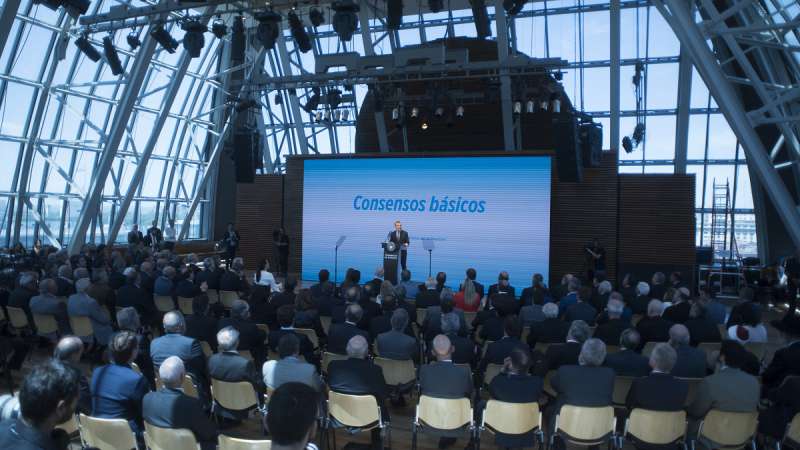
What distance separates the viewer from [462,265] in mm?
13570

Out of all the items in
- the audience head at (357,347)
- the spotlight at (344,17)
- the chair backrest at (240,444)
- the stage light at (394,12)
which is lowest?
the chair backrest at (240,444)

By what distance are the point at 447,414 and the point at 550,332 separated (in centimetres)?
207

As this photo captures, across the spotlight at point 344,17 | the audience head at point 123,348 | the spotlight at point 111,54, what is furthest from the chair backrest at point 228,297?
the spotlight at point 111,54

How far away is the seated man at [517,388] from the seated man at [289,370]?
1.30m

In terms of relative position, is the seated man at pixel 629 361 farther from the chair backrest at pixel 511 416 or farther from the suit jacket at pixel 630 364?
the chair backrest at pixel 511 416

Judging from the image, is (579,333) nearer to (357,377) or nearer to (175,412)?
(357,377)

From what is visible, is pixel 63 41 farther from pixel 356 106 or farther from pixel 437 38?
pixel 437 38

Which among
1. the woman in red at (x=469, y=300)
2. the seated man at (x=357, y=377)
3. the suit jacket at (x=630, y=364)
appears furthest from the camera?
the woman in red at (x=469, y=300)

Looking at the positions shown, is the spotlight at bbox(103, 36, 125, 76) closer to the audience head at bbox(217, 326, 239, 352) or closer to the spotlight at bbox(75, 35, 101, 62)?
the spotlight at bbox(75, 35, 101, 62)

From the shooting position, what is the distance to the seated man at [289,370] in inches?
170

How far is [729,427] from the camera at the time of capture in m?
4.03

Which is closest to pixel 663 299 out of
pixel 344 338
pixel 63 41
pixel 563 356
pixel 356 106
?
pixel 563 356

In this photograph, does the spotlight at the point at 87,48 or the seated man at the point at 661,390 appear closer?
the seated man at the point at 661,390

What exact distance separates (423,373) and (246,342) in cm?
196
